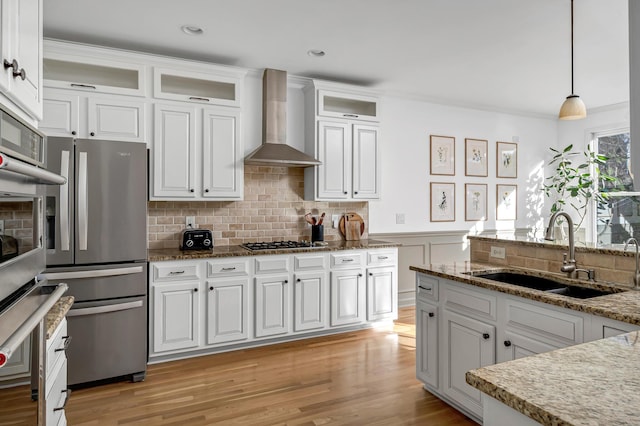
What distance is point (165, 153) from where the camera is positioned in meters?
3.55

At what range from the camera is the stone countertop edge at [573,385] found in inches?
33.3

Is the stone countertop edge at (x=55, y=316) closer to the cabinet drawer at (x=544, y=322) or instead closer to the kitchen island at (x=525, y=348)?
the kitchen island at (x=525, y=348)

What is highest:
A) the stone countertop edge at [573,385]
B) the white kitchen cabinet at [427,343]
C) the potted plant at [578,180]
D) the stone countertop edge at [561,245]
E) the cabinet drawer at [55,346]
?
the potted plant at [578,180]

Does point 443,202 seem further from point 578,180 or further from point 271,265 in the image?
point 271,265

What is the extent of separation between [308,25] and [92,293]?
254cm

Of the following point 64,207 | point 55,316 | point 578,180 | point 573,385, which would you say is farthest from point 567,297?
point 578,180

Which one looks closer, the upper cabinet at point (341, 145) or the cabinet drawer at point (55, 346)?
the cabinet drawer at point (55, 346)

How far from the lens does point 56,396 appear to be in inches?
64.8

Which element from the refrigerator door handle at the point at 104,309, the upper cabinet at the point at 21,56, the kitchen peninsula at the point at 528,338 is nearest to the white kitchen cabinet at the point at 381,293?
the kitchen peninsula at the point at 528,338

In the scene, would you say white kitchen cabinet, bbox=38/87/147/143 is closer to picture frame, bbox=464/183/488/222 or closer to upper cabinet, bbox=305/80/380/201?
upper cabinet, bbox=305/80/380/201

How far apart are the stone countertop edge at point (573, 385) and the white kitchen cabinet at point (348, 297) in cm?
283

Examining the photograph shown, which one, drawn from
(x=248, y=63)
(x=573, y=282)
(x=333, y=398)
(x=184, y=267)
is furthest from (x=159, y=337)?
(x=573, y=282)

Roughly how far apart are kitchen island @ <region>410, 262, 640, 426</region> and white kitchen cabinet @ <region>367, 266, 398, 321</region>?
1.40m

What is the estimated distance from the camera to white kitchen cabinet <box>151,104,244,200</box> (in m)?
3.54
